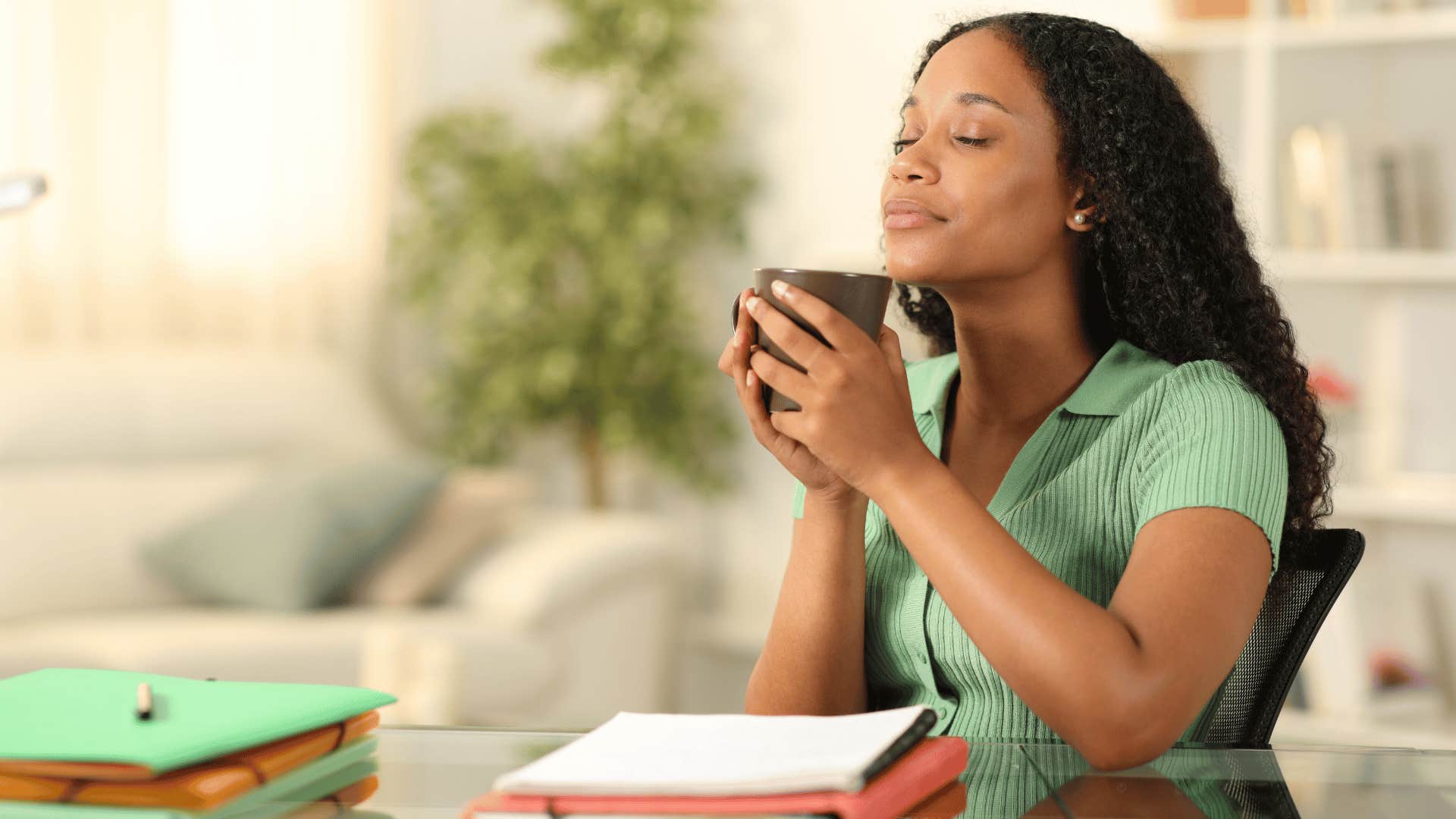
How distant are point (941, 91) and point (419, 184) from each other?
8.80 feet

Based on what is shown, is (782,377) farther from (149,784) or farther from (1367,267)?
(1367,267)

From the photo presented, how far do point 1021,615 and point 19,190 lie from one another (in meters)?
0.75

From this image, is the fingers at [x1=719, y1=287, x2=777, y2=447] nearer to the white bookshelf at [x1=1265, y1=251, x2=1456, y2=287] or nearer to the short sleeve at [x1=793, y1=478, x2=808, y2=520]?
the short sleeve at [x1=793, y1=478, x2=808, y2=520]

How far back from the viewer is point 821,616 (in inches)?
44.2

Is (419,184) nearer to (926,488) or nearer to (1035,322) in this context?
(1035,322)

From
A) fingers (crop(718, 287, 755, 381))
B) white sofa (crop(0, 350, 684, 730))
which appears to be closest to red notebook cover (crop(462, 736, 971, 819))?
fingers (crop(718, 287, 755, 381))

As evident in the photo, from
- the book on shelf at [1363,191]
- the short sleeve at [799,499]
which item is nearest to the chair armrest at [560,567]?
the book on shelf at [1363,191]

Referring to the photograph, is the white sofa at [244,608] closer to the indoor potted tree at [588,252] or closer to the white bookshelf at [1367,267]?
the indoor potted tree at [588,252]

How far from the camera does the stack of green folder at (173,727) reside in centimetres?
69

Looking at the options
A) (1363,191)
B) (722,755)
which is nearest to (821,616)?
(722,755)

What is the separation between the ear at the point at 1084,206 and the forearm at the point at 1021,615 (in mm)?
340

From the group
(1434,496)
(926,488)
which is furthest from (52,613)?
(1434,496)

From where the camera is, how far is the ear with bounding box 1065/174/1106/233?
3.77 ft

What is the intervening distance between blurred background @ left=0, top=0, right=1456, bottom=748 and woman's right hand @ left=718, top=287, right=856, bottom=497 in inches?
67.0
